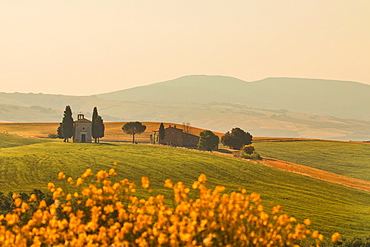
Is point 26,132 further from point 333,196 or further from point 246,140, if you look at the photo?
point 333,196

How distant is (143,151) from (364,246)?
2379 inches

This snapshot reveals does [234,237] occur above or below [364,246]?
above

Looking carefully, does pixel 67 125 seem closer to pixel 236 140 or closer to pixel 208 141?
pixel 208 141

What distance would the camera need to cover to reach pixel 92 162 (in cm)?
6619

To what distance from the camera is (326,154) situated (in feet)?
404

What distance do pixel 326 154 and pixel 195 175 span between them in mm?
70223

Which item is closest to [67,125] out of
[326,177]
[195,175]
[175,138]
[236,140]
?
[175,138]

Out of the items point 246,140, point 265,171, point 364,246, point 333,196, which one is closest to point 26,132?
point 246,140

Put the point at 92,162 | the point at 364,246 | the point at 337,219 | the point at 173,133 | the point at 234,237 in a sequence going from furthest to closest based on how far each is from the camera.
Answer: the point at 173,133 → the point at 92,162 → the point at 337,219 → the point at 364,246 → the point at 234,237

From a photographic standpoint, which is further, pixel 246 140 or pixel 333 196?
pixel 246 140

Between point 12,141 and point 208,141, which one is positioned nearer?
point 12,141

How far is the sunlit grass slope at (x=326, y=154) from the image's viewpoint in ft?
354

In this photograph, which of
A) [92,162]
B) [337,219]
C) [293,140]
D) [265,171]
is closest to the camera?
[337,219]

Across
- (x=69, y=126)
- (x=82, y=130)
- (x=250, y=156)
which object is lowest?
(x=250, y=156)
